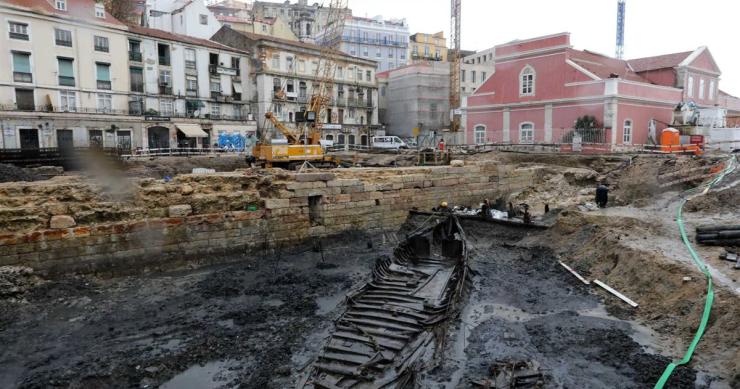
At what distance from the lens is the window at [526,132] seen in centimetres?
2948

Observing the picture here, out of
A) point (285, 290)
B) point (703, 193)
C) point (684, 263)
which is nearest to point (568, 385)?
point (684, 263)

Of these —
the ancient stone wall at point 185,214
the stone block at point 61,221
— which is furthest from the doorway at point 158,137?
the stone block at point 61,221

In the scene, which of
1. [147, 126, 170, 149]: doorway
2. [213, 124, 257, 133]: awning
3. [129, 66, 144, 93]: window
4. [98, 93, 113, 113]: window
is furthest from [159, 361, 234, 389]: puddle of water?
[213, 124, 257, 133]: awning

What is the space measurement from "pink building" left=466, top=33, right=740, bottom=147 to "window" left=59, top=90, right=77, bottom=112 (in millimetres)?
25211

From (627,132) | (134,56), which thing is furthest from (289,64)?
(627,132)

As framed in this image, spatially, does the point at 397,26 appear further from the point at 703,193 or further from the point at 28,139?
the point at 703,193

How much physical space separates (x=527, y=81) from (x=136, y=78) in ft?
86.3

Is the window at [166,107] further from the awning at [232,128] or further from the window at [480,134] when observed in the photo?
the window at [480,134]

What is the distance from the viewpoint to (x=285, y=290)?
10539 mm

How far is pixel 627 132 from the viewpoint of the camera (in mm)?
26828

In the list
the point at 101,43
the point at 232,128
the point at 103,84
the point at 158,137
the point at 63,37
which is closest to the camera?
the point at 63,37

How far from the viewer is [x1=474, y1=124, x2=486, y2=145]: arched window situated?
32438 mm

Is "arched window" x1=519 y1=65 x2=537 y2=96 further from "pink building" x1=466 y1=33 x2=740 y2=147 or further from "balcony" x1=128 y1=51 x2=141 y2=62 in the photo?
"balcony" x1=128 y1=51 x2=141 y2=62

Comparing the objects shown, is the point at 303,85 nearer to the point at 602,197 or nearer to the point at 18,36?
the point at 18,36
